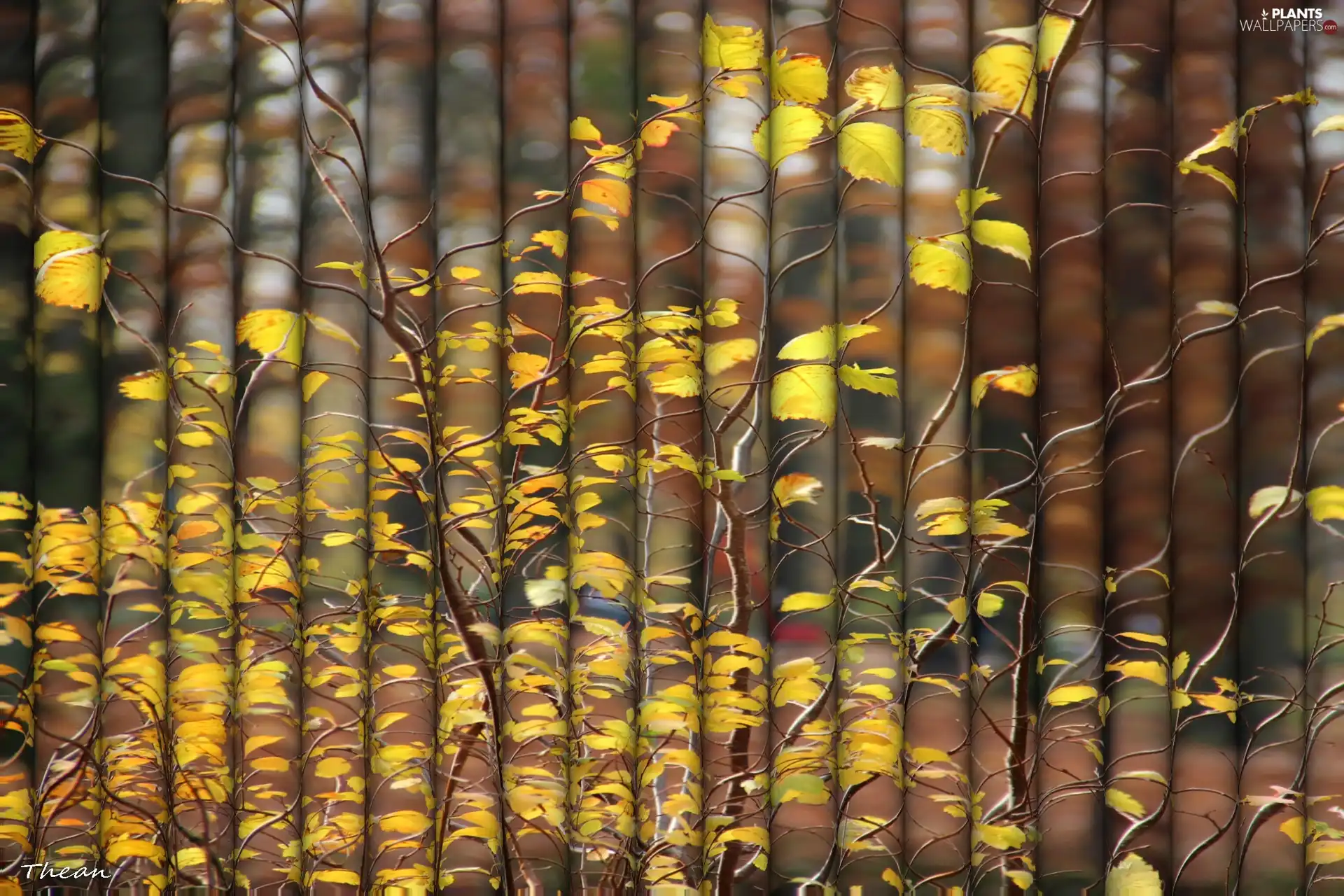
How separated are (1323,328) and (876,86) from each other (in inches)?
22.5

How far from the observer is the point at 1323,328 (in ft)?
3.55

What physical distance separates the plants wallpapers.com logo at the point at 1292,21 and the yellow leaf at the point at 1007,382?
0.46 meters

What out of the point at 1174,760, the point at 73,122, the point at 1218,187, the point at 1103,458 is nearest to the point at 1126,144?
the point at 1218,187

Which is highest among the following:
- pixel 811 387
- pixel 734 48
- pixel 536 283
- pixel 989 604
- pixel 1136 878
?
pixel 734 48

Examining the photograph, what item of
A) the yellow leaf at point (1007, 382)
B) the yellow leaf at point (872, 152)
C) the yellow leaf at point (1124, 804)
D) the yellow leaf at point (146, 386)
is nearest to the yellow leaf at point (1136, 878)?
the yellow leaf at point (1124, 804)

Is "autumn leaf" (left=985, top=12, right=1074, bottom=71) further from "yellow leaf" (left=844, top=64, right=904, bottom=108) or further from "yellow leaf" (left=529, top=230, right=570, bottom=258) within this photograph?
"yellow leaf" (left=529, top=230, right=570, bottom=258)

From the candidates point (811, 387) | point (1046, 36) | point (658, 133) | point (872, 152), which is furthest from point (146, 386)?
point (1046, 36)

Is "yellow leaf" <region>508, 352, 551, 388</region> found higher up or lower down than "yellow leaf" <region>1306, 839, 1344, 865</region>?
higher up

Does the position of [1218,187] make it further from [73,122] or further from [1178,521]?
[73,122]

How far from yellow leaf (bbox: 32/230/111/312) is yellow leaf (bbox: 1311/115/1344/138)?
1372 millimetres

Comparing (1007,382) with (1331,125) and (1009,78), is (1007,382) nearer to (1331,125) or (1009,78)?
(1009,78)

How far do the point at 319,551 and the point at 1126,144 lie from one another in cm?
102

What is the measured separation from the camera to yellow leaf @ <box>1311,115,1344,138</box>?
1081 mm

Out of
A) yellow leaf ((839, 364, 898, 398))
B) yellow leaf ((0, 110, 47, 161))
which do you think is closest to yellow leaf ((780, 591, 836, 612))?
yellow leaf ((839, 364, 898, 398))
